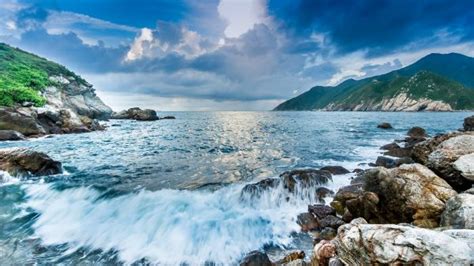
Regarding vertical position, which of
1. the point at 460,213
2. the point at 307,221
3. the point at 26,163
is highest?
the point at 460,213

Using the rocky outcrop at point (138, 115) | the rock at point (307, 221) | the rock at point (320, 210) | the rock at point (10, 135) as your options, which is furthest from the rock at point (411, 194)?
the rocky outcrop at point (138, 115)

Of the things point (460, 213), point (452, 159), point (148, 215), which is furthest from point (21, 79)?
point (460, 213)

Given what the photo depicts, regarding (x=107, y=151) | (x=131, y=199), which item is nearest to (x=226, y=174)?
(x=131, y=199)

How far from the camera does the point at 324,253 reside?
19.5 feet

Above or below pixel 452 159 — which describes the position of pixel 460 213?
below

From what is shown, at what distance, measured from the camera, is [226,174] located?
1903cm

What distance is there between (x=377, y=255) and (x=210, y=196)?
10.7 m

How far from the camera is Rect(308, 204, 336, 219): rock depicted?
38.2 feet

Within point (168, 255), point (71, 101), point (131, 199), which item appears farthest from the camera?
point (71, 101)

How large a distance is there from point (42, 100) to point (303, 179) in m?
62.2

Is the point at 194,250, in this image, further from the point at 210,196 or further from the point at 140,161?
the point at 140,161

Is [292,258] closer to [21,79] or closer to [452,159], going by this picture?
[452,159]

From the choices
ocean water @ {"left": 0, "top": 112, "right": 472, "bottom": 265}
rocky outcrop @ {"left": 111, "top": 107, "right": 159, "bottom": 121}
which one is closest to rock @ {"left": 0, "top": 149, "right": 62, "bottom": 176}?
ocean water @ {"left": 0, "top": 112, "right": 472, "bottom": 265}

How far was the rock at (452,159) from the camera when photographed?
9272mm
